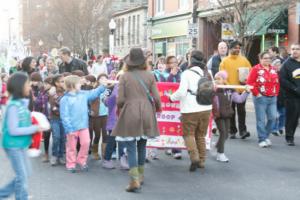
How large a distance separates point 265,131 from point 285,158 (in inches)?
47.3

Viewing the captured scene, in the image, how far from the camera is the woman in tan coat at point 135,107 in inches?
269

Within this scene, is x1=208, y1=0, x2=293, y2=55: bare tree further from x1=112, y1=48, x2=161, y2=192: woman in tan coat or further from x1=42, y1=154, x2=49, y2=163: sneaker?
x1=112, y1=48, x2=161, y2=192: woman in tan coat

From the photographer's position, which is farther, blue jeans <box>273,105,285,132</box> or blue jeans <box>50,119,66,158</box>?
blue jeans <box>273,105,285,132</box>

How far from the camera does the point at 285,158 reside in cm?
930

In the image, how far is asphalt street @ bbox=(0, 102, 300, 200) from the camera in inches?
269

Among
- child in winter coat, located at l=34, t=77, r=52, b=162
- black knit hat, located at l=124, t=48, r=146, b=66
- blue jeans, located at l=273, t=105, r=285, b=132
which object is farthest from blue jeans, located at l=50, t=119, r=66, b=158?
blue jeans, located at l=273, t=105, r=285, b=132

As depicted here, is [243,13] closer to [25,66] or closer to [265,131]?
[265,131]

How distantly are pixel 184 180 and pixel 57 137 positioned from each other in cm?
227

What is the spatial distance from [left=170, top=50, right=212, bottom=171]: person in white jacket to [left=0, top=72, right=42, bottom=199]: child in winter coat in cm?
302

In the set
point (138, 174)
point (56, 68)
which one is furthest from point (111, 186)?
point (56, 68)

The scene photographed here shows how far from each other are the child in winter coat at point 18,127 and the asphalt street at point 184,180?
4.19 ft

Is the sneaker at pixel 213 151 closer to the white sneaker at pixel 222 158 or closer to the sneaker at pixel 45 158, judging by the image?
the white sneaker at pixel 222 158

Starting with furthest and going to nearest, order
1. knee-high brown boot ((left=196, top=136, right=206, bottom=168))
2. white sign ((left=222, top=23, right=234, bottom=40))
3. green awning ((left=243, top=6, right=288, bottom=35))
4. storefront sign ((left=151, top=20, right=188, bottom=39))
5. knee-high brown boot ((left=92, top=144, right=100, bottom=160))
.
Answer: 1. storefront sign ((left=151, top=20, right=188, bottom=39))
2. green awning ((left=243, top=6, right=288, bottom=35))
3. white sign ((left=222, top=23, right=234, bottom=40))
4. knee-high brown boot ((left=92, top=144, right=100, bottom=160))
5. knee-high brown boot ((left=196, top=136, right=206, bottom=168))

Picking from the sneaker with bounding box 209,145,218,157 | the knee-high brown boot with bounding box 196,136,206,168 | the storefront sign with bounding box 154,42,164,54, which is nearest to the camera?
the knee-high brown boot with bounding box 196,136,206,168
